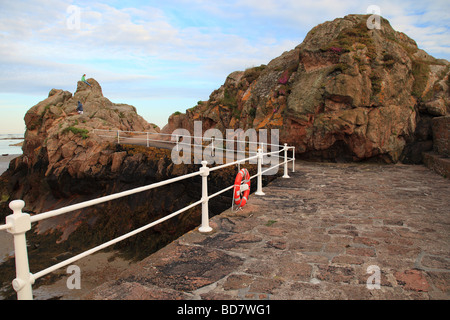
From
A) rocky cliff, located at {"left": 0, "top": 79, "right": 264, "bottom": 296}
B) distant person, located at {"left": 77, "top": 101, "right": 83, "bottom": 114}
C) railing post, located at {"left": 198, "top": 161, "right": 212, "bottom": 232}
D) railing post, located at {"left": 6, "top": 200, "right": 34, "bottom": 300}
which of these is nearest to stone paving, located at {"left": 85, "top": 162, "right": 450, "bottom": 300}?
railing post, located at {"left": 198, "top": 161, "right": 212, "bottom": 232}

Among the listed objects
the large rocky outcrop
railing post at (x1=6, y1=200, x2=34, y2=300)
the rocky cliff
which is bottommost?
the rocky cliff

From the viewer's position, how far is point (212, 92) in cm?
2025

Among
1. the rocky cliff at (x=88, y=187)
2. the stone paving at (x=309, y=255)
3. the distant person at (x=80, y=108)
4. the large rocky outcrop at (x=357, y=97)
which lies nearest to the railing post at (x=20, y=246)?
the stone paving at (x=309, y=255)

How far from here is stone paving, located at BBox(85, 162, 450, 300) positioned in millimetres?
2697

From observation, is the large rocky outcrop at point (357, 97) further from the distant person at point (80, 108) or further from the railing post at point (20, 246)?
the distant person at point (80, 108)

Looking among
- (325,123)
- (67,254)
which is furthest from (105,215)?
(325,123)

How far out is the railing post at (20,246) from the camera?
2.00m

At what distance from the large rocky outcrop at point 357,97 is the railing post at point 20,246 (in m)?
11.1

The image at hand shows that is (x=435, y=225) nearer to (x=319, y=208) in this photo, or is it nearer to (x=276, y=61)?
(x=319, y=208)

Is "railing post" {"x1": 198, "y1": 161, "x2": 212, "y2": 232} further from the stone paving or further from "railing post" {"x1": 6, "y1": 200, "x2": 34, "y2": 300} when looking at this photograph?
"railing post" {"x1": 6, "y1": 200, "x2": 34, "y2": 300}

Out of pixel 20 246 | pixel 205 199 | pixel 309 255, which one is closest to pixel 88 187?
pixel 205 199

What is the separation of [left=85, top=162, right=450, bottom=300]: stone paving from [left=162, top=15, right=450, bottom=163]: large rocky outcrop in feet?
18.5

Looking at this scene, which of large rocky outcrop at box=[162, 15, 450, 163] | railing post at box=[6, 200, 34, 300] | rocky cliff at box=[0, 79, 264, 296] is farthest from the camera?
rocky cliff at box=[0, 79, 264, 296]

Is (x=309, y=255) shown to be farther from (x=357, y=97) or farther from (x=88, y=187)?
(x=88, y=187)
